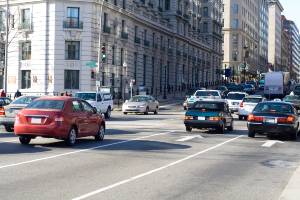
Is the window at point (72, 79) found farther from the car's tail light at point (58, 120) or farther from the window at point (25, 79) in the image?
the car's tail light at point (58, 120)

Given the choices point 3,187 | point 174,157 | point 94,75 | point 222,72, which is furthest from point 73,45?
point 222,72

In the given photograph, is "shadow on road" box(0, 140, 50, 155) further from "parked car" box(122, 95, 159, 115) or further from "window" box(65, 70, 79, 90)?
"window" box(65, 70, 79, 90)

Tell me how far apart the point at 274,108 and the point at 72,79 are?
3845cm

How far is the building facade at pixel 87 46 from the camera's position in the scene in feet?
192

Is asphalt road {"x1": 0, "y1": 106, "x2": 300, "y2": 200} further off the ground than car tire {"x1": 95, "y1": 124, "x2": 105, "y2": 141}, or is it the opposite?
car tire {"x1": 95, "y1": 124, "x2": 105, "y2": 141}

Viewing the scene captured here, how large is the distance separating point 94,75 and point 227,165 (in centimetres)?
4545

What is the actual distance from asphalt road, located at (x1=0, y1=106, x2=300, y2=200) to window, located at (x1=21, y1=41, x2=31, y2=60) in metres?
40.0

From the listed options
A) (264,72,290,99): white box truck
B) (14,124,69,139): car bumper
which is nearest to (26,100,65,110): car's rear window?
(14,124,69,139): car bumper

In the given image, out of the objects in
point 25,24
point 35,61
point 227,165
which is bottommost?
point 227,165

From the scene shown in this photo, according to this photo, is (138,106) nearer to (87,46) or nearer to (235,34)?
(87,46)

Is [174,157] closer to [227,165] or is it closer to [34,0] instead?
[227,165]

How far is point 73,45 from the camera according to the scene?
5950 cm

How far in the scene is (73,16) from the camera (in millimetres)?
59375

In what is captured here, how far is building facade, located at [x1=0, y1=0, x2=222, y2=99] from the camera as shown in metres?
58.4
